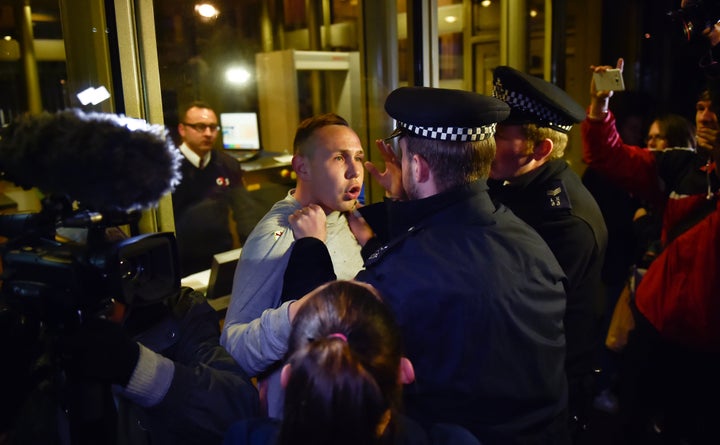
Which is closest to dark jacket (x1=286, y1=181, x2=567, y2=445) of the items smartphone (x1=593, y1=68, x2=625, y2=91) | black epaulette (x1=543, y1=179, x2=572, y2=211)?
black epaulette (x1=543, y1=179, x2=572, y2=211)

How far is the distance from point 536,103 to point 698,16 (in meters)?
0.70

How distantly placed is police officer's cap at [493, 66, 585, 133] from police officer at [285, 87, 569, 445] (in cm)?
65

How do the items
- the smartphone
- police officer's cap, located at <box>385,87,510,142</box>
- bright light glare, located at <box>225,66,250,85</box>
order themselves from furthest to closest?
bright light glare, located at <box>225,66,250,85</box>, the smartphone, police officer's cap, located at <box>385,87,510,142</box>

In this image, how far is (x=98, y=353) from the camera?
1081mm

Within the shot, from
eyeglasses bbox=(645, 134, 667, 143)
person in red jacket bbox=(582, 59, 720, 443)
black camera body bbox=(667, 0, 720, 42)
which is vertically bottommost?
person in red jacket bbox=(582, 59, 720, 443)

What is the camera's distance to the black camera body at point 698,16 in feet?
7.22

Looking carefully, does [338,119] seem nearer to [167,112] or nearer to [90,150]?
[167,112]

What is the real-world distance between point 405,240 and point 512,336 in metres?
0.33

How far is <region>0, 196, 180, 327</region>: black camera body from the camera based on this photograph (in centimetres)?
104

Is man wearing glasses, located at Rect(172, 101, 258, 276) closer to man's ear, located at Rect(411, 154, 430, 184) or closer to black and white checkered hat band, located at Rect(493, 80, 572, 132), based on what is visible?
black and white checkered hat band, located at Rect(493, 80, 572, 132)

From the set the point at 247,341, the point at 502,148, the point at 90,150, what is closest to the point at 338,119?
the point at 502,148

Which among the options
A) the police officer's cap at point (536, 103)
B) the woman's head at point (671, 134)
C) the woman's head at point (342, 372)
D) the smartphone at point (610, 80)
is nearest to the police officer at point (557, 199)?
the police officer's cap at point (536, 103)

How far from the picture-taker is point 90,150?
3.27 feet

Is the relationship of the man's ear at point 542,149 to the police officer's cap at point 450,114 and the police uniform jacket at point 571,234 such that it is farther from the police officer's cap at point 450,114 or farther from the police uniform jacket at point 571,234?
the police officer's cap at point 450,114
